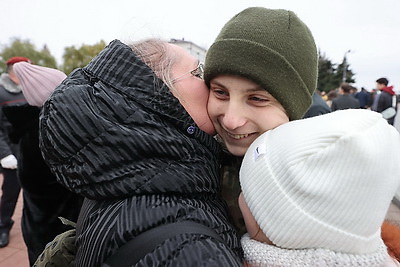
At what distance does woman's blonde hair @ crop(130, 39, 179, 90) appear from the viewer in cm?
110

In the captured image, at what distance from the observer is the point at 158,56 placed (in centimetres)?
114

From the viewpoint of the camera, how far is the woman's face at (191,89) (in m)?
1.14

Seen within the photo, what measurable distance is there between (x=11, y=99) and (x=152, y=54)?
11.3 ft

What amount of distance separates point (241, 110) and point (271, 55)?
0.78ft

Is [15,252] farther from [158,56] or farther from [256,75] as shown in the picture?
[256,75]

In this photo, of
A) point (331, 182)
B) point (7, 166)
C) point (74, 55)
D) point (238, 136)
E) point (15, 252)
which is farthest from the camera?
point (74, 55)

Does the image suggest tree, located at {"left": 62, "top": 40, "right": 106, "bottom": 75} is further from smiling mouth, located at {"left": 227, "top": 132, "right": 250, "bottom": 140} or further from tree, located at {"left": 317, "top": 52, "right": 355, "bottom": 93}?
smiling mouth, located at {"left": 227, "top": 132, "right": 250, "bottom": 140}

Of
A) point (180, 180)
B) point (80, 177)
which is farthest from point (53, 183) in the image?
point (180, 180)

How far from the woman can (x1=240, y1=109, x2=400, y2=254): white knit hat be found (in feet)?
1.00

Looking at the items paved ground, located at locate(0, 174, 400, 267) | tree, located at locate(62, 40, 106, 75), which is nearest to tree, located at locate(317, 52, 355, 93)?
tree, located at locate(62, 40, 106, 75)

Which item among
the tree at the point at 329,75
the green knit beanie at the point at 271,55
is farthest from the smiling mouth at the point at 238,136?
the tree at the point at 329,75

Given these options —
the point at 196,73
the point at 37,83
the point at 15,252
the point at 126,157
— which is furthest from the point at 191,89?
the point at 15,252

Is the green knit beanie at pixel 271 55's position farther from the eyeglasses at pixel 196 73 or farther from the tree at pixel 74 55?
the tree at pixel 74 55

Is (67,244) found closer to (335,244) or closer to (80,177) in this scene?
(80,177)
